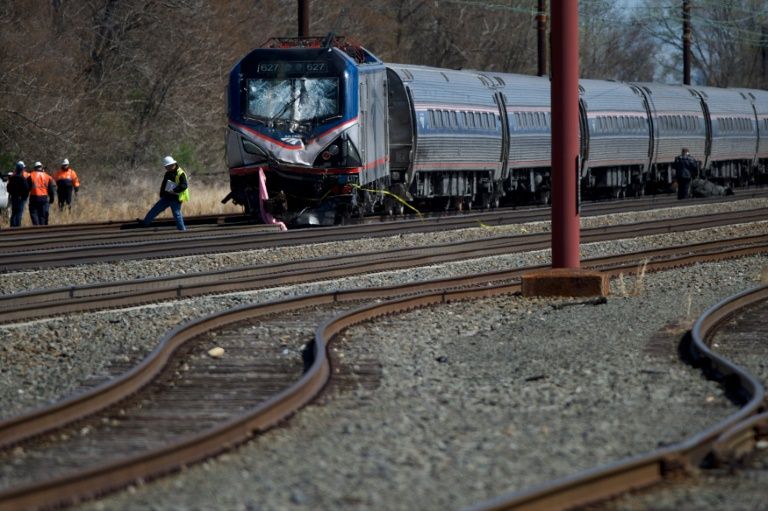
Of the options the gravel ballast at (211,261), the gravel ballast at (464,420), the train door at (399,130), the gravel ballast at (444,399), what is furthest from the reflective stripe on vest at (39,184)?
the gravel ballast at (464,420)

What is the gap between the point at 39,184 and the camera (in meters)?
26.2

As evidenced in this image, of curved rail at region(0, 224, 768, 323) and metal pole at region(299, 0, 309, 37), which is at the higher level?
metal pole at region(299, 0, 309, 37)

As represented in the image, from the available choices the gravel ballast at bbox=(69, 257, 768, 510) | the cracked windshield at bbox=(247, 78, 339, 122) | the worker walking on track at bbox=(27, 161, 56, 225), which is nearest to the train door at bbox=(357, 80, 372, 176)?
the cracked windshield at bbox=(247, 78, 339, 122)

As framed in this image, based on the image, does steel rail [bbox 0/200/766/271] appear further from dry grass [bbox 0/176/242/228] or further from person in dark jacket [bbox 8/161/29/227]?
dry grass [bbox 0/176/242/228]

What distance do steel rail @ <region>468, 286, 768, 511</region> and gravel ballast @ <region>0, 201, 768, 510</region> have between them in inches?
10.6

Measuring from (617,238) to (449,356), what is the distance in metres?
13.1

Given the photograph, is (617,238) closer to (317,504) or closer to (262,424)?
(262,424)

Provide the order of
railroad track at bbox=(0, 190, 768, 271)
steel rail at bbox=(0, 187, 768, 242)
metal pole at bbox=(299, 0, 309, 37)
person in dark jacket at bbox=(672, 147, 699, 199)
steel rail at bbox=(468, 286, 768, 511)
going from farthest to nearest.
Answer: person in dark jacket at bbox=(672, 147, 699, 199) < metal pole at bbox=(299, 0, 309, 37) < steel rail at bbox=(0, 187, 768, 242) < railroad track at bbox=(0, 190, 768, 271) < steel rail at bbox=(468, 286, 768, 511)

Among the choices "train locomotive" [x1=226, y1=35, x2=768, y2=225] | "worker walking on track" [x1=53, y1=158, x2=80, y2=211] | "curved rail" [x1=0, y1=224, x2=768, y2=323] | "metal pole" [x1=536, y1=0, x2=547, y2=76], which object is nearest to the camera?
"curved rail" [x1=0, y1=224, x2=768, y2=323]

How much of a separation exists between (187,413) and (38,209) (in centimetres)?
1927

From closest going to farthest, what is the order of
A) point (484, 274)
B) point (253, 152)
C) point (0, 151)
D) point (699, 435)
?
point (699, 435) → point (484, 274) → point (253, 152) → point (0, 151)

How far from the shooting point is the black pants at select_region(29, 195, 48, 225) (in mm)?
26453

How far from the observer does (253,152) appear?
2498 centimetres

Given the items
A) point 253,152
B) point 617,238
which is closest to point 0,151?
point 253,152
